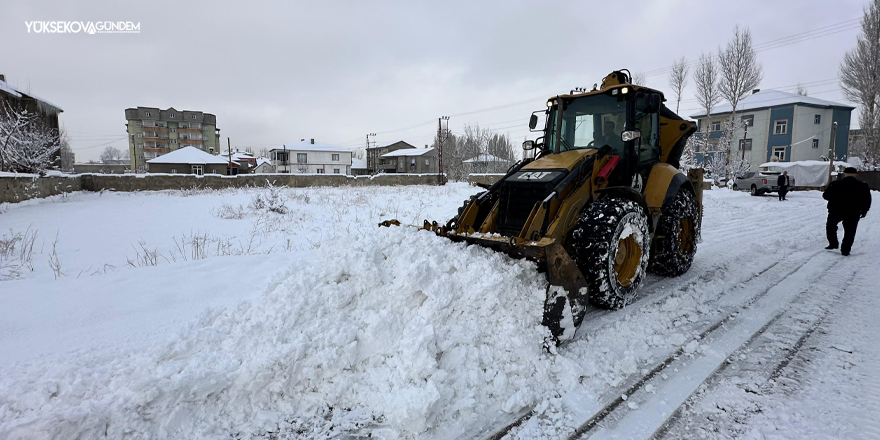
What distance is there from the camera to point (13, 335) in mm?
3150

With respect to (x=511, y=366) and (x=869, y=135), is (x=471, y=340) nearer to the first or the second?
(x=511, y=366)

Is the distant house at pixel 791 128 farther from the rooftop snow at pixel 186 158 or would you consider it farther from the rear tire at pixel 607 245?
the rooftop snow at pixel 186 158

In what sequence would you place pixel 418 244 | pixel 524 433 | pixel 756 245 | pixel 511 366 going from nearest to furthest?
pixel 524 433
pixel 511 366
pixel 418 244
pixel 756 245

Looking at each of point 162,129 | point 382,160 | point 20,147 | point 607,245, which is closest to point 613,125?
point 607,245

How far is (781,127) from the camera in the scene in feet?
140

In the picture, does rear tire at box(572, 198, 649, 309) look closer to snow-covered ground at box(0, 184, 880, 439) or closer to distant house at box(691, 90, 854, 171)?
snow-covered ground at box(0, 184, 880, 439)

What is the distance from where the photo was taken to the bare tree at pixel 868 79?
3022 centimetres

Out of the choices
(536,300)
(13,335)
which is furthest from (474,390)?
(13,335)

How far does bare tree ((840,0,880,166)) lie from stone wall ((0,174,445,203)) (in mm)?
33434

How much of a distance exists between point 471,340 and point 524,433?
733 millimetres

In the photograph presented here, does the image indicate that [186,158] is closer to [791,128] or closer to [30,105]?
[30,105]

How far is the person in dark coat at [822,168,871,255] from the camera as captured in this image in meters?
7.09

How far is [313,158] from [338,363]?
6547 centimetres

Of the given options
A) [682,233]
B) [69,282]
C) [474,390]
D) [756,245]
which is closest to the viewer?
[474,390]
